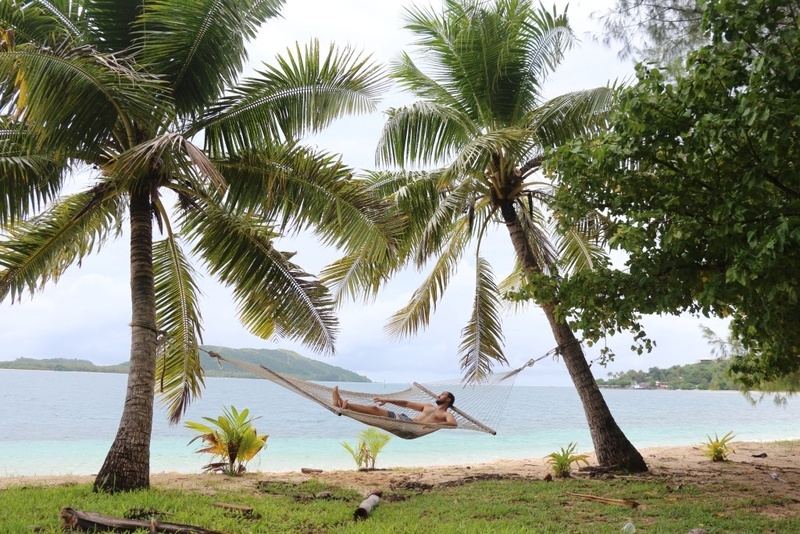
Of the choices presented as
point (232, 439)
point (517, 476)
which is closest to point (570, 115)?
point (517, 476)

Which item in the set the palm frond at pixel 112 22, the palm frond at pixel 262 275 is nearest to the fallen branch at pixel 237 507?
the palm frond at pixel 262 275

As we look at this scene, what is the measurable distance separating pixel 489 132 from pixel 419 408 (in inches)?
110

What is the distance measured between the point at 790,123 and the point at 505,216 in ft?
12.4

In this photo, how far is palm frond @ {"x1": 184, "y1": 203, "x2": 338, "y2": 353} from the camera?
5383 millimetres

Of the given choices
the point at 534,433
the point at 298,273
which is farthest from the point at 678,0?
the point at 534,433

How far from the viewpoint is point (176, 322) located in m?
5.84

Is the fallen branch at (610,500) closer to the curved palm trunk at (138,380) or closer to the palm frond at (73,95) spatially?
the curved palm trunk at (138,380)

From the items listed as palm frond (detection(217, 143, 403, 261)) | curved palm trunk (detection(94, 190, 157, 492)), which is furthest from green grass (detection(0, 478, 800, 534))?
palm frond (detection(217, 143, 403, 261))

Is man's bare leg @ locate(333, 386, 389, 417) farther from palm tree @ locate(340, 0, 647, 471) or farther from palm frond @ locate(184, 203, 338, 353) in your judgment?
palm tree @ locate(340, 0, 647, 471)

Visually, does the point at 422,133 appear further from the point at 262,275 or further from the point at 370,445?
the point at 370,445

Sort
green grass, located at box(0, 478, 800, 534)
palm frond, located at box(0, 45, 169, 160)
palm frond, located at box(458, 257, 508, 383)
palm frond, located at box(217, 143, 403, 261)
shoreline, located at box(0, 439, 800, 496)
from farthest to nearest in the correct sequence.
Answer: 1. palm frond, located at box(458, 257, 508, 383)
2. shoreline, located at box(0, 439, 800, 496)
3. palm frond, located at box(217, 143, 403, 261)
4. palm frond, located at box(0, 45, 169, 160)
5. green grass, located at box(0, 478, 800, 534)

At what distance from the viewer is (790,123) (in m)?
2.75

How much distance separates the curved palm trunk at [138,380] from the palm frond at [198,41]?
966 millimetres

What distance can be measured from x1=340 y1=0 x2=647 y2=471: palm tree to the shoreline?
75 centimetres
